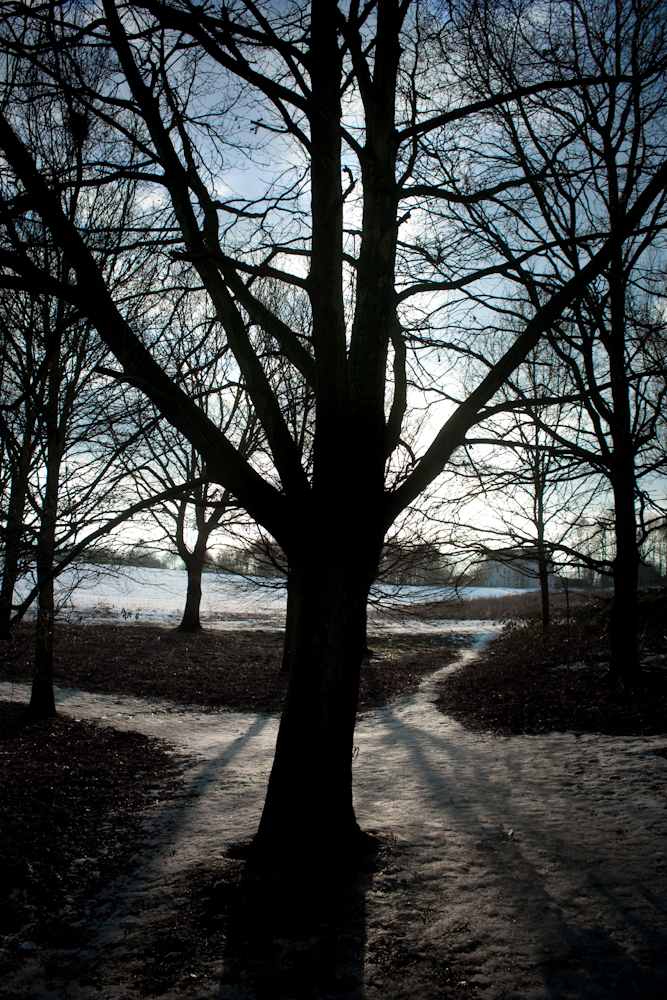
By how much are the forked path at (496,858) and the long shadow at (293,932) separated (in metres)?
0.07

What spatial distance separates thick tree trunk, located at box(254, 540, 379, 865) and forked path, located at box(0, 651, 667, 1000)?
46 cm

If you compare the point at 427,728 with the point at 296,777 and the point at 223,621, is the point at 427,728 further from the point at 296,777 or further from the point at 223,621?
the point at 223,621

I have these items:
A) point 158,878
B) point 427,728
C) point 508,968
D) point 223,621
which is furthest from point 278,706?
point 223,621

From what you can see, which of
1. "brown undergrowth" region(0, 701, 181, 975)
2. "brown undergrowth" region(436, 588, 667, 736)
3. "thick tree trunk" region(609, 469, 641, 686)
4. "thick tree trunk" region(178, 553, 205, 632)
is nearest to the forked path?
"brown undergrowth" region(0, 701, 181, 975)

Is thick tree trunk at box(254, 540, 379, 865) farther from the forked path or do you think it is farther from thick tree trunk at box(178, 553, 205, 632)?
thick tree trunk at box(178, 553, 205, 632)

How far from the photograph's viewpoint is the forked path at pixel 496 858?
2414mm

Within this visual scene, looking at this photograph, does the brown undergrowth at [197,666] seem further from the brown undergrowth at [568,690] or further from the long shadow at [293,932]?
the long shadow at [293,932]

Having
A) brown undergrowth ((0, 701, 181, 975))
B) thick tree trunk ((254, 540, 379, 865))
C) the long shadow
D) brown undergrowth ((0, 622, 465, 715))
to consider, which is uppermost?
thick tree trunk ((254, 540, 379, 865))

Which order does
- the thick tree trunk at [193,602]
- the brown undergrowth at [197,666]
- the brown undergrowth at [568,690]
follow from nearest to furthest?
the brown undergrowth at [568,690]
the brown undergrowth at [197,666]
the thick tree trunk at [193,602]

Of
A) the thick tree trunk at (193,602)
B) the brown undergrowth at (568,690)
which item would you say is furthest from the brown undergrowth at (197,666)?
the brown undergrowth at (568,690)

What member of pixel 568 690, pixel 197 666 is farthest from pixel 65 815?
pixel 197 666

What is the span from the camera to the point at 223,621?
83.7 feet

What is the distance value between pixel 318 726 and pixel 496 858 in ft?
4.82

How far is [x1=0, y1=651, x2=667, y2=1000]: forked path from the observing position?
2414mm
